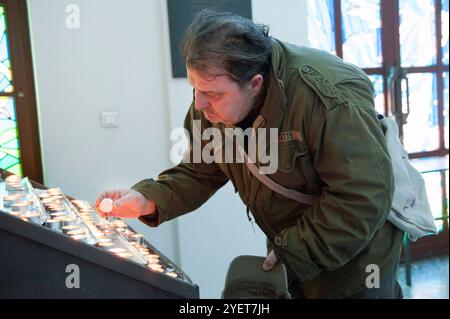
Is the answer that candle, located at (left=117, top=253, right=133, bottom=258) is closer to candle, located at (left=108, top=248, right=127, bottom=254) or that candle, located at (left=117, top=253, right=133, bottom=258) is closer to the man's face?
candle, located at (left=108, top=248, right=127, bottom=254)

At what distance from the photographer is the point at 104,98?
268cm

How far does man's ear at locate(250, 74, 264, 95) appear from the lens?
3.82 feet

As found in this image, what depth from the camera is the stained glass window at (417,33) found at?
3.63 meters

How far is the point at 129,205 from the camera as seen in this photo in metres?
1.38

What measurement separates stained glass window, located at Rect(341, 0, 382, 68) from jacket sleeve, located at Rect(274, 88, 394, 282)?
2507 mm

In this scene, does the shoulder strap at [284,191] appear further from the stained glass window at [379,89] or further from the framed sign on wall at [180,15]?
the stained glass window at [379,89]

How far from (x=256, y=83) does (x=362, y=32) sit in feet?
8.58

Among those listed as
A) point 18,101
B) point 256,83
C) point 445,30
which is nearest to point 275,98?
point 256,83

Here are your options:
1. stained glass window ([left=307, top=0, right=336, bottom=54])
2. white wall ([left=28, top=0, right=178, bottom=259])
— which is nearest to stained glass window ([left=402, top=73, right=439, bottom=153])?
stained glass window ([left=307, top=0, right=336, bottom=54])

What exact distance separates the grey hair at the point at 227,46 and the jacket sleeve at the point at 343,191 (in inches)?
7.0
